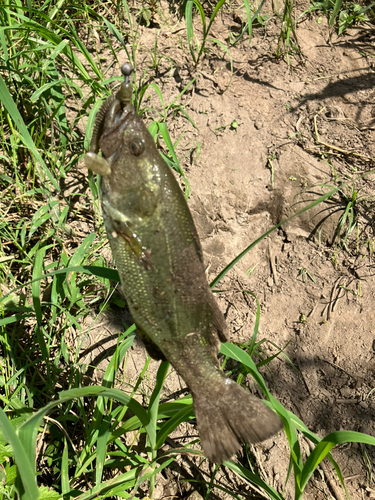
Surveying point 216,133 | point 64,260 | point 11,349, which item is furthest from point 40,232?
point 216,133

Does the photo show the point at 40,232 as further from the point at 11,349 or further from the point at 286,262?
the point at 286,262

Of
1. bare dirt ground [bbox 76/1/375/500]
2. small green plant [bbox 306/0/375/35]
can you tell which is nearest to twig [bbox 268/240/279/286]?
bare dirt ground [bbox 76/1/375/500]

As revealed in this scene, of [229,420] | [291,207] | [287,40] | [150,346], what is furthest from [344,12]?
[229,420]

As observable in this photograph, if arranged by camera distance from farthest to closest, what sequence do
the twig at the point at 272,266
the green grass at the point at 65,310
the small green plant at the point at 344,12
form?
the small green plant at the point at 344,12, the twig at the point at 272,266, the green grass at the point at 65,310

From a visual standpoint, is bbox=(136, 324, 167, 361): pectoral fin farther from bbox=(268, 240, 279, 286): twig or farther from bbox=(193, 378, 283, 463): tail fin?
bbox=(268, 240, 279, 286): twig

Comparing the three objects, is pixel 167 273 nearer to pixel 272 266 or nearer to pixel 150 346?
pixel 150 346

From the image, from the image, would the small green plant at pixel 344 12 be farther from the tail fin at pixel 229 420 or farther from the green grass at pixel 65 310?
the tail fin at pixel 229 420

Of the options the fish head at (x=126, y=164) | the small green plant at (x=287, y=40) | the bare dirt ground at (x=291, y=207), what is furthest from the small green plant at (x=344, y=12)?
the fish head at (x=126, y=164)

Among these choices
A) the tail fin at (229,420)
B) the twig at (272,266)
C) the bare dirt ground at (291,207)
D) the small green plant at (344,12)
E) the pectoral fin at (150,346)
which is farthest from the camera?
the small green plant at (344,12)
